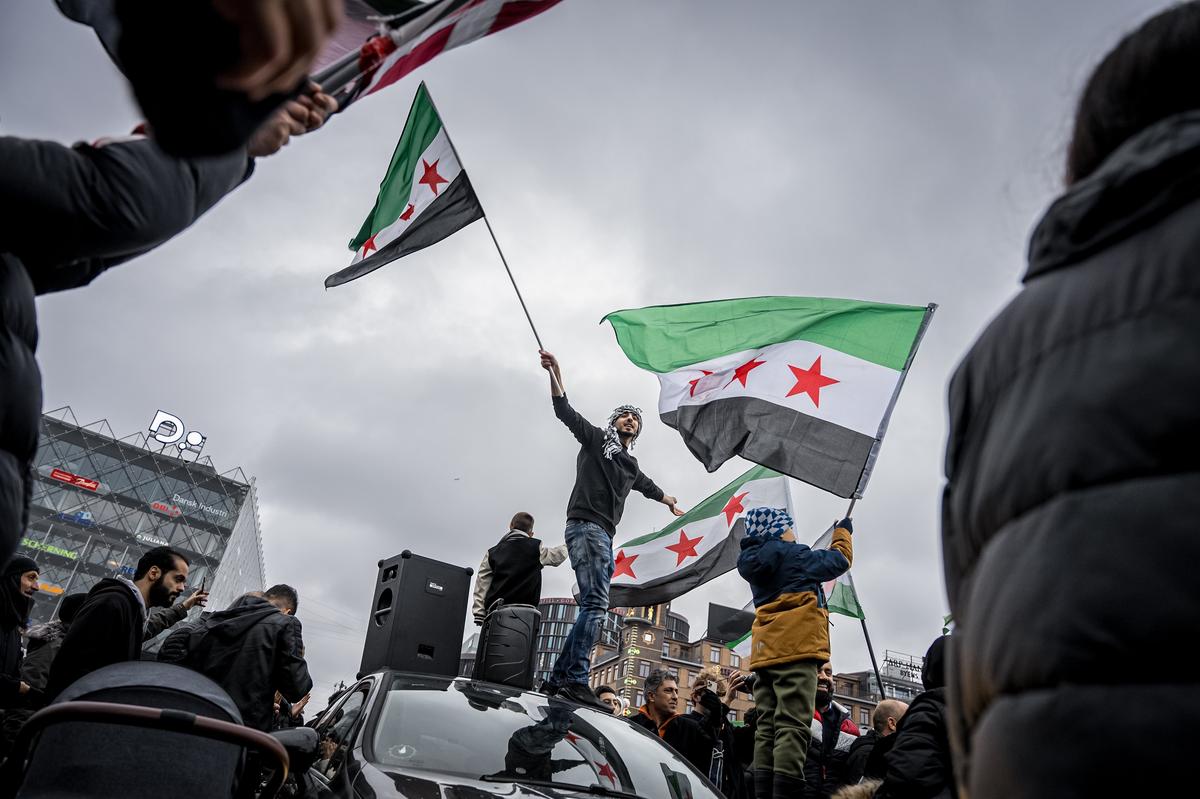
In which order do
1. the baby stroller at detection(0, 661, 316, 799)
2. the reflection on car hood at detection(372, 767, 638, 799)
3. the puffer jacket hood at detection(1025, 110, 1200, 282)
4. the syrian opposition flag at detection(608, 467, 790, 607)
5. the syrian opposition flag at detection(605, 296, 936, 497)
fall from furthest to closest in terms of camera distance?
the syrian opposition flag at detection(608, 467, 790, 607) → the syrian opposition flag at detection(605, 296, 936, 497) → the reflection on car hood at detection(372, 767, 638, 799) → the baby stroller at detection(0, 661, 316, 799) → the puffer jacket hood at detection(1025, 110, 1200, 282)

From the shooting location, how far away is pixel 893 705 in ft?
18.3

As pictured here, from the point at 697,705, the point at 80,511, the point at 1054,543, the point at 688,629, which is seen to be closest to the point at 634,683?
the point at 688,629

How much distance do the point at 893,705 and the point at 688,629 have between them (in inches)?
4249

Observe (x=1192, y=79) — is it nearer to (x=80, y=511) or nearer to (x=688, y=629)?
(x=80, y=511)

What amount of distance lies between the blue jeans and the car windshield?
6.81 feet

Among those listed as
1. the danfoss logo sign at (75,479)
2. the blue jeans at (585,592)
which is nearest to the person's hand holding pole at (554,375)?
the blue jeans at (585,592)

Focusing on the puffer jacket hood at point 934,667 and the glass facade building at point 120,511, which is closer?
the puffer jacket hood at point 934,667

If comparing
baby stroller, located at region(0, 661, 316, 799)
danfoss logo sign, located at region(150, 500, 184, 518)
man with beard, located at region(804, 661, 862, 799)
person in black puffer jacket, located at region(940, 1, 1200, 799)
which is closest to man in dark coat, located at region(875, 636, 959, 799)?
man with beard, located at region(804, 661, 862, 799)

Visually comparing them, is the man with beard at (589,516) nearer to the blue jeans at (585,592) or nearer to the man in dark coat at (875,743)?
the blue jeans at (585,592)

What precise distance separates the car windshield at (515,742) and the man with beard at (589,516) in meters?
2.08

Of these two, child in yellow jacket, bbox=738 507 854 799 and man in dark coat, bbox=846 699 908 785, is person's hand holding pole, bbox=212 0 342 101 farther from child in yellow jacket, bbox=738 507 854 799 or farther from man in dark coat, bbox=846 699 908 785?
child in yellow jacket, bbox=738 507 854 799

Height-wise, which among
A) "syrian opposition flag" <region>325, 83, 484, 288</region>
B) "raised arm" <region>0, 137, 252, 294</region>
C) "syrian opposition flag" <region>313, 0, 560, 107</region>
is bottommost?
"raised arm" <region>0, 137, 252, 294</region>

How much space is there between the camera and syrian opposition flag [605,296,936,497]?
22.6ft

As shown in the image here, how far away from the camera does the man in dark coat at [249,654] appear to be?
4.99 meters
